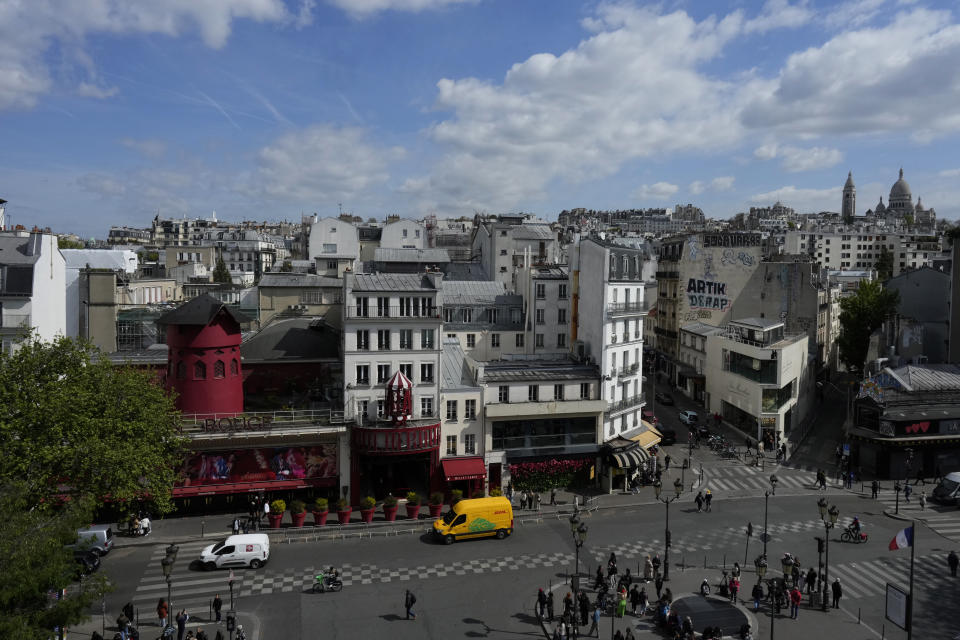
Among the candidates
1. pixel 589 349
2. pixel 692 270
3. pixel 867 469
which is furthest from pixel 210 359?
pixel 692 270

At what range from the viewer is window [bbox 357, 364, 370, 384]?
146ft

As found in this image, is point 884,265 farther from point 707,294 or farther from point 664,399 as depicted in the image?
point 664,399

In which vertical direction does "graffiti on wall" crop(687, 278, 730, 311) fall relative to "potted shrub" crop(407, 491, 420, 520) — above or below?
above

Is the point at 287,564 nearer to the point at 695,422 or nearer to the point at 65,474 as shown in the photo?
the point at 65,474

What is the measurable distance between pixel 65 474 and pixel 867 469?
54833mm

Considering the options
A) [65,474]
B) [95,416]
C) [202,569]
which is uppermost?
[95,416]

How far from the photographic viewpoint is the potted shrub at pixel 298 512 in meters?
40.9

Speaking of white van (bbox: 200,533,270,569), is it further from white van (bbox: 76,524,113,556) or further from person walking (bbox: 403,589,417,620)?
person walking (bbox: 403,589,417,620)

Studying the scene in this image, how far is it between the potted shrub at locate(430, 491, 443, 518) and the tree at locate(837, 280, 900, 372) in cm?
6086

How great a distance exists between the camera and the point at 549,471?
158 feet

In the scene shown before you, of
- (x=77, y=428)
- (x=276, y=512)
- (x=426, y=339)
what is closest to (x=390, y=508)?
(x=276, y=512)

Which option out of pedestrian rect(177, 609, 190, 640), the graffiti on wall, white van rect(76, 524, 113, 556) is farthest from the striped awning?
the graffiti on wall

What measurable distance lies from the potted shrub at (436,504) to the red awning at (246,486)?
6.65 meters

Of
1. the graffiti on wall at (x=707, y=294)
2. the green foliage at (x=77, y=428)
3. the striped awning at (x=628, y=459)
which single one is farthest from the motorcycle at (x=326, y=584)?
the graffiti on wall at (x=707, y=294)
